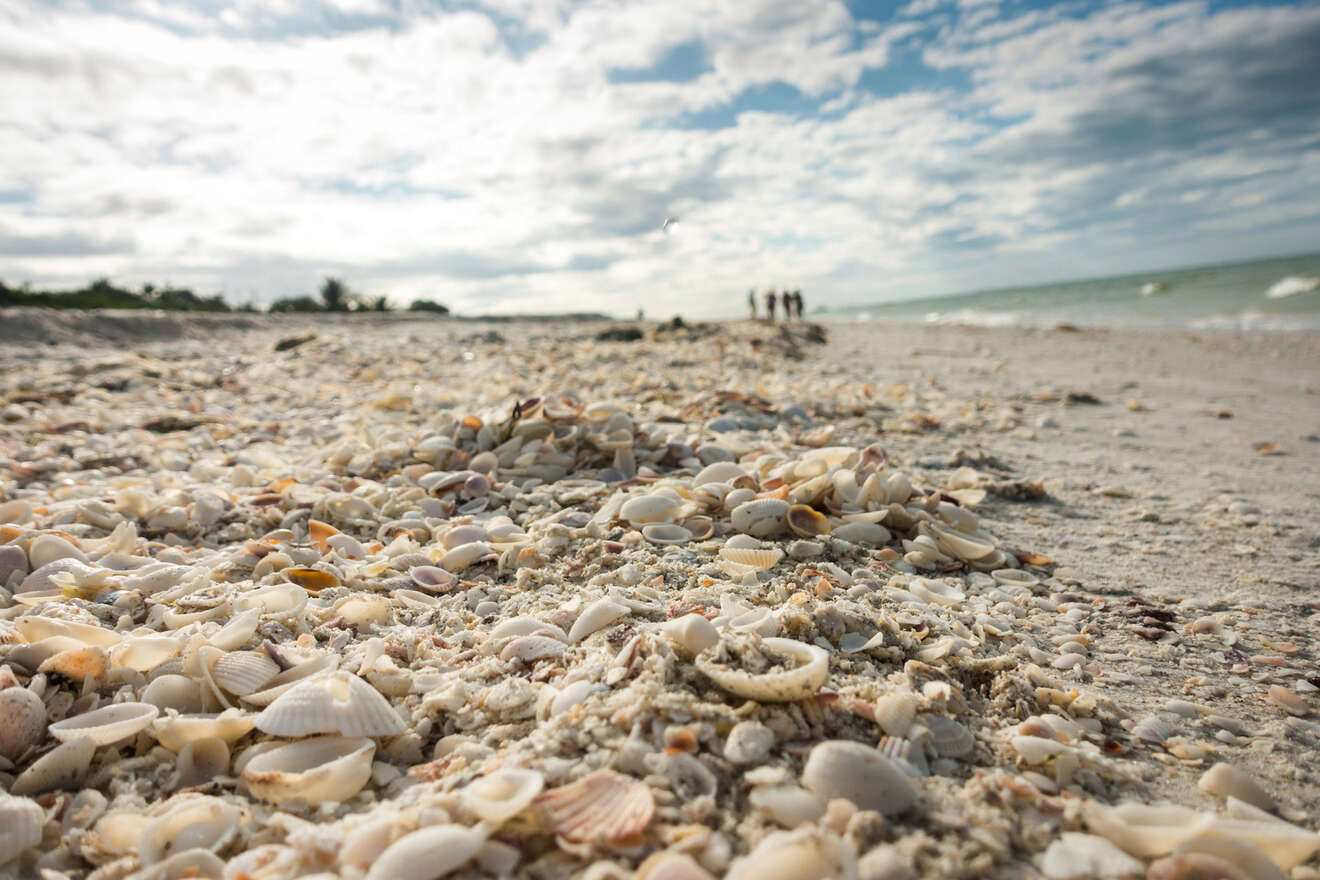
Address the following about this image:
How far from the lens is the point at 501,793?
1153 mm

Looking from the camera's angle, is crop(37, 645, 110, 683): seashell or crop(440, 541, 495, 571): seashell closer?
crop(37, 645, 110, 683): seashell

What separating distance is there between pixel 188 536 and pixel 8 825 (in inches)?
66.9

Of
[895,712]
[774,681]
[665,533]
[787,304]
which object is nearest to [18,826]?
[774,681]

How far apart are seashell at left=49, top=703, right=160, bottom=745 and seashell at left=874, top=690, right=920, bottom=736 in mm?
1488

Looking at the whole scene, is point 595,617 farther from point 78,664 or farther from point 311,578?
point 78,664

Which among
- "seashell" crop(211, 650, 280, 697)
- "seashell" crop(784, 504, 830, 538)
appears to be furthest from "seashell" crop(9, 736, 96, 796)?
"seashell" crop(784, 504, 830, 538)

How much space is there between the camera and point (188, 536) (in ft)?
8.84

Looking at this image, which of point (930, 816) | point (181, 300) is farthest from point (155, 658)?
point (181, 300)

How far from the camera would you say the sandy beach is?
1.12 metres

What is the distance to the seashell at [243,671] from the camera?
1.54 metres

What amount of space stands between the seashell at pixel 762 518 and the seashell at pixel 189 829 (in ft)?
5.28

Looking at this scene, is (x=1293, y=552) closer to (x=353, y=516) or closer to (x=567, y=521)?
(x=567, y=521)

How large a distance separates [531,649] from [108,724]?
861 millimetres

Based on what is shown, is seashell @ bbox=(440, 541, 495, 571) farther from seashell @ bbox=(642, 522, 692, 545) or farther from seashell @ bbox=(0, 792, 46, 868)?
seashell @ bbox=(0, 792, 46, 868)
